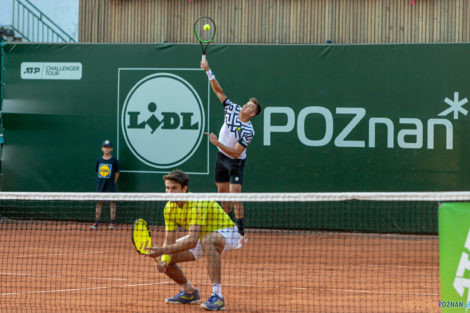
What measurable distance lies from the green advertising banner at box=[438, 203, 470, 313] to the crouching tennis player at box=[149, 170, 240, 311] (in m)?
1.76

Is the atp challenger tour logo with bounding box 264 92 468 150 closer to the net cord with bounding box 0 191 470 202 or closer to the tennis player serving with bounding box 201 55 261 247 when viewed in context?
the tennis player serving with bounding box 201 55 261 247

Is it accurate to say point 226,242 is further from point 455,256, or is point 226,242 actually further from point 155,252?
point 455,256

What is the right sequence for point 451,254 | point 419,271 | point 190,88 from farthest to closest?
point 190,88 < point 419,271 < point 451,254

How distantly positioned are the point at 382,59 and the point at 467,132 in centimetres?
165

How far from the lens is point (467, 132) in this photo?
11023mm

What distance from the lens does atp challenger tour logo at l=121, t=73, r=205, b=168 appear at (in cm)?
1189

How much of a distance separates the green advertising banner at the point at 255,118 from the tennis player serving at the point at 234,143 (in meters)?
2.24

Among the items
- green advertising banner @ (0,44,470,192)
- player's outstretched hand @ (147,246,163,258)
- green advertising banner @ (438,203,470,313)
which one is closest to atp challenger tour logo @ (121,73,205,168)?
green advertising banner @ (0,44,470,192)

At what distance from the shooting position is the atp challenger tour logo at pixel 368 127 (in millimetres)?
11102

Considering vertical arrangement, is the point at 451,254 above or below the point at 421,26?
below

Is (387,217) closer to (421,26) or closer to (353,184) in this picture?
(353,184)

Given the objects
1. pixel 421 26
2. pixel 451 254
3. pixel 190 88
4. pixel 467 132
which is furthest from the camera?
pixel 421 26

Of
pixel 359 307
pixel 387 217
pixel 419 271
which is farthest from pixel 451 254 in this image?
pixel 387 217

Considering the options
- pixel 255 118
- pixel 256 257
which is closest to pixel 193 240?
pixel 256 257
